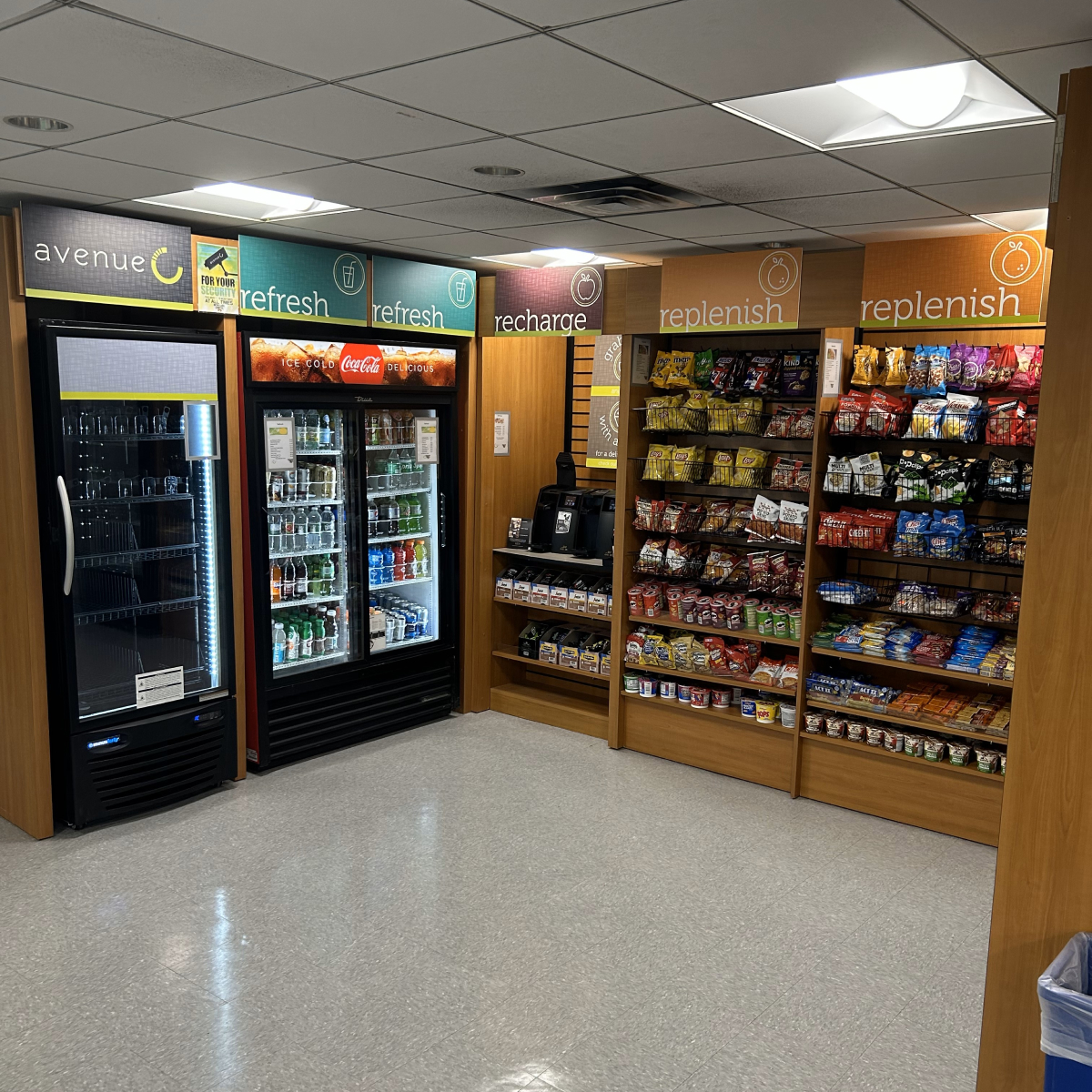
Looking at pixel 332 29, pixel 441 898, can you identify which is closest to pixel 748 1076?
pixel 441 898

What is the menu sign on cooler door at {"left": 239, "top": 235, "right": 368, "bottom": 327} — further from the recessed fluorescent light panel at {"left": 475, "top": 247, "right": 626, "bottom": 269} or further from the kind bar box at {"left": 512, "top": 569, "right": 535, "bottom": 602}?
the kind bar box at {"left": 512, "top": 569, "right": 535, "bottom": 602}

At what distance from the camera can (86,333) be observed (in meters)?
4.24

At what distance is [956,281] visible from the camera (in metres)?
4.39

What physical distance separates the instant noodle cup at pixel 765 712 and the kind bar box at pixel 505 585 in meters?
1.84

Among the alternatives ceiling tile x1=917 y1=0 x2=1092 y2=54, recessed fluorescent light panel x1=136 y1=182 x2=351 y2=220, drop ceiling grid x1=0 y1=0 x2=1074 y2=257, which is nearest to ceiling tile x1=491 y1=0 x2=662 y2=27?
drop ceiling grid x1=0 y1=0 x2=1074 y2=257

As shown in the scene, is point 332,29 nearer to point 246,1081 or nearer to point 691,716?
point 246,1081

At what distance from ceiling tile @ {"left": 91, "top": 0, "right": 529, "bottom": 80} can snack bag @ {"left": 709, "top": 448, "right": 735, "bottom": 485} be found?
340 cm

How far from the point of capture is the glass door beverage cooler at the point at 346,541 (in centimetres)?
518

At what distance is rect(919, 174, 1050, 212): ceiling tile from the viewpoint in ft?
10.9

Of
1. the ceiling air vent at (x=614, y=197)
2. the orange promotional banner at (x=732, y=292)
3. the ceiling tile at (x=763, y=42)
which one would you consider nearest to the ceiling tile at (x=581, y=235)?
the ceiling air vent at (x=614, y=197)

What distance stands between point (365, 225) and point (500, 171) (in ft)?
4.43

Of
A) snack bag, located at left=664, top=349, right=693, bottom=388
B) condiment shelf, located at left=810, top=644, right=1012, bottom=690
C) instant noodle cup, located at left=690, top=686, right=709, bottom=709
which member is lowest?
instant noodle cup, located at left=690, top=686, right=709, bottom=709

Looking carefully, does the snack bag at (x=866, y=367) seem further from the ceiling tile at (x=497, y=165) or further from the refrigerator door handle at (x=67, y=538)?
the refrigerator door handle at (x=67, y=538)

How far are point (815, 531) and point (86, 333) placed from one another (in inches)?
137
